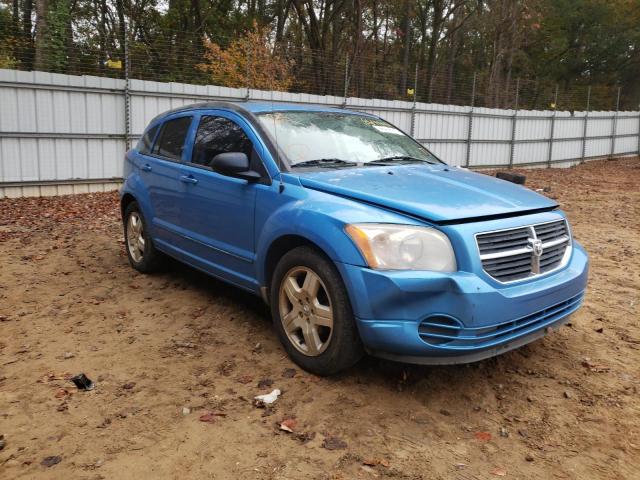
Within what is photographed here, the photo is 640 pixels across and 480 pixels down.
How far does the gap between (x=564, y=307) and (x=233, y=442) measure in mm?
2108

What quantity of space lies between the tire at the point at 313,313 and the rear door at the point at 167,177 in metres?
1.58

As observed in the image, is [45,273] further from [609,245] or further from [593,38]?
[593,38]

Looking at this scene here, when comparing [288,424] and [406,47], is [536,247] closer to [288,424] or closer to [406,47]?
[288,424]

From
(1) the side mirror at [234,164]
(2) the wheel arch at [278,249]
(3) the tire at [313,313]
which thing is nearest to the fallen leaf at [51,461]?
(3) the tire at [313,313]

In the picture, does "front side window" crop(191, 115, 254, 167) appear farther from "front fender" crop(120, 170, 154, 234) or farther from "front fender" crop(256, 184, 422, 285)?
"front fender" crop(120, 170, 154, 234)

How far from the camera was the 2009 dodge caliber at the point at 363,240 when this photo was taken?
2.96 m

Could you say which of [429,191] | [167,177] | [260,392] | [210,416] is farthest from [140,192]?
[429,191]

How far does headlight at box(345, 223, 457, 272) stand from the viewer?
9.75 ft

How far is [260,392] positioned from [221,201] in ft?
5.03

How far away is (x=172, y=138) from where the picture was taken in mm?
5184

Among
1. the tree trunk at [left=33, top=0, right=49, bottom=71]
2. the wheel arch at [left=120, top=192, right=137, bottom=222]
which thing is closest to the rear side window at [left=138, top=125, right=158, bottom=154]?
the wheel arch at [left=120, top=192, right=137, bottom=222]

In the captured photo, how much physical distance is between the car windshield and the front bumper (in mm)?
1198

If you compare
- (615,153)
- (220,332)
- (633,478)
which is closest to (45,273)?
(220,332)

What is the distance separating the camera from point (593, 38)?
125ft
